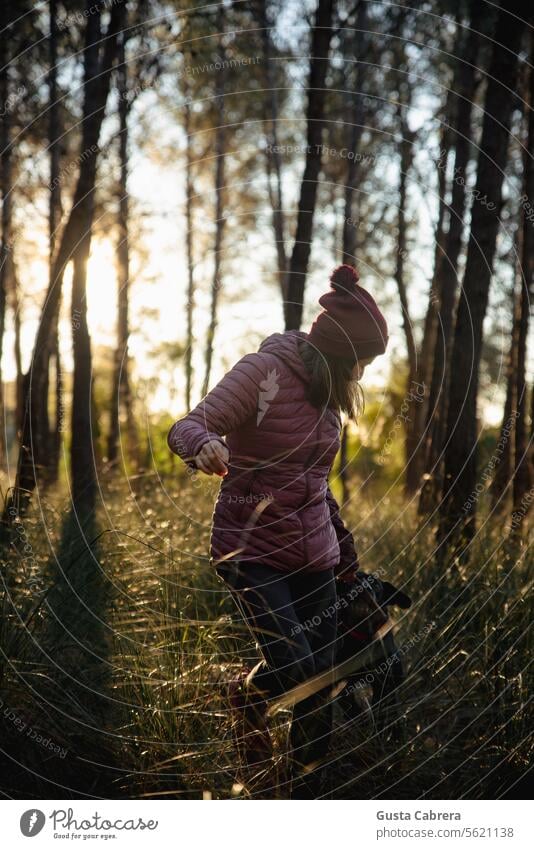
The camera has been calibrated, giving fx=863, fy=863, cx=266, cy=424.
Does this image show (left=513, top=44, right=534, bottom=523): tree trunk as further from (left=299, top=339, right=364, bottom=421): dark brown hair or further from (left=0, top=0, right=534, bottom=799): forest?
(left=299, top=339, right=364, bottom=421): dark brown hair

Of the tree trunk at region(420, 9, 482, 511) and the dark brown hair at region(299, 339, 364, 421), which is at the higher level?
the tree trunk at region(420, 9, 482, 511)

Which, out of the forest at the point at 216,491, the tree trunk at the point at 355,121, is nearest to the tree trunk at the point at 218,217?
the forest at the point at 216,491

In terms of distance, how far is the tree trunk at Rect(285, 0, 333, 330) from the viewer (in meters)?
7.41

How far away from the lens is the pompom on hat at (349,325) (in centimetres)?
347

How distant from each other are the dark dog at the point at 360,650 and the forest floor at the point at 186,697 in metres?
0.09

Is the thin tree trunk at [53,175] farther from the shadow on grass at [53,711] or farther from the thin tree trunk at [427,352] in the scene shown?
the shadow on grass at [53,711]

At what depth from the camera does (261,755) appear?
11.3 feet

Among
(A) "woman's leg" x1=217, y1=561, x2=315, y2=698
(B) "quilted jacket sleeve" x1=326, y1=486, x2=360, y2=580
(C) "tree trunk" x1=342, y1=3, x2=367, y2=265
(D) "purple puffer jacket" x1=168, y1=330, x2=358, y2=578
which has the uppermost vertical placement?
(C) "tree trunk" x1=342, y1=3, x2=367, y2=265

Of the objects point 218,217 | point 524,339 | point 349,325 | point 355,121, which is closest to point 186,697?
point 349,325

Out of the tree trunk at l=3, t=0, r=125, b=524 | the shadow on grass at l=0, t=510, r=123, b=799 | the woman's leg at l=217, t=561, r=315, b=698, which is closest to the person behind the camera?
the woman's leg at l=217, t=561, r=315, b=698

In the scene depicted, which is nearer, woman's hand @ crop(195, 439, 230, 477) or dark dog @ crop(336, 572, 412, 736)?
woman's hand @ crop(195, 439, 230, 477)

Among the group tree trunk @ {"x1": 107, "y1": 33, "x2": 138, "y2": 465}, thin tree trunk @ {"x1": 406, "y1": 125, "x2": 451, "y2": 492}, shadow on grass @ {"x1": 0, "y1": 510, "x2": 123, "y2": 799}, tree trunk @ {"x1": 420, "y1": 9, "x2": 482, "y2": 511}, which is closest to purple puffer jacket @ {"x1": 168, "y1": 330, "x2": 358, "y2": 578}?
shadow on grass @ {"x1": 0, "y1": 510, "x2": 123, "y2": 799}

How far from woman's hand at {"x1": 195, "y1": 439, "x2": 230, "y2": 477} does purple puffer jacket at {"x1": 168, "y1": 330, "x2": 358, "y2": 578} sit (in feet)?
0.85
